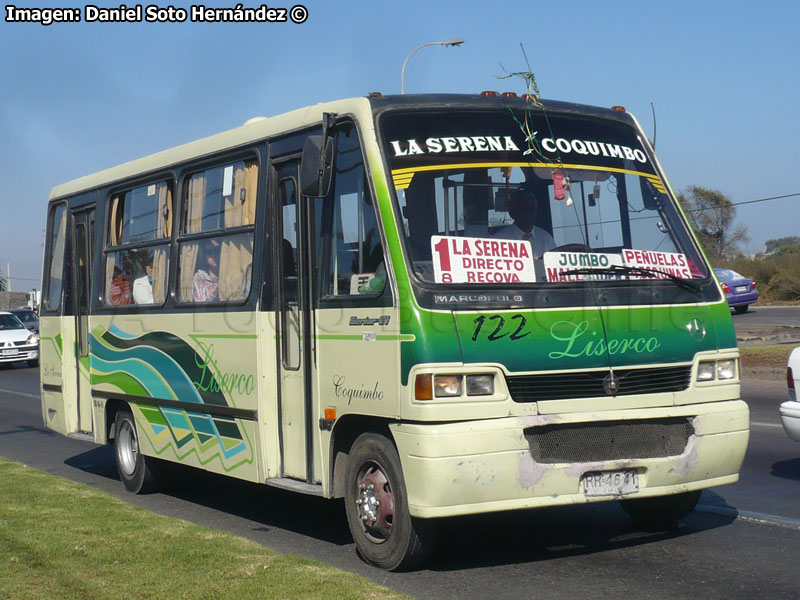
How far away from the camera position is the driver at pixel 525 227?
6941 mm

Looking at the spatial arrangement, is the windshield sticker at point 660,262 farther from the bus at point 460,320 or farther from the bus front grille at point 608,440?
the bus front grille at point 608,440

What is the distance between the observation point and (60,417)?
1196 cm

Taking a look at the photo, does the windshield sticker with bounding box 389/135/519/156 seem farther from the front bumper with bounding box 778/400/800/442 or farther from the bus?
the front bumper with bounding box 778/400/800/442

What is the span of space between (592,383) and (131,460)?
5.49m

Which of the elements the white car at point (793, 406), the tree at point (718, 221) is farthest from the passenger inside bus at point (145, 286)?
the tree at point (718, 221)

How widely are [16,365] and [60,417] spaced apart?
24.6 meters

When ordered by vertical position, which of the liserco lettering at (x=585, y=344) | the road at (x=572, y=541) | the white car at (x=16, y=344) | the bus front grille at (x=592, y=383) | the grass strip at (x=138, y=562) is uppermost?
the white car at (x=16, y=344)

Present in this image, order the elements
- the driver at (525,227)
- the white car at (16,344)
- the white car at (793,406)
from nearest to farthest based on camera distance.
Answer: the driver at (525,227) → the white car at (793,406) → the white car at (16,344)

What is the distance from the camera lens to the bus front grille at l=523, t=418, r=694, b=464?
6480mm

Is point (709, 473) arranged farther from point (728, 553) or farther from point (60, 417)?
point (60, 417)

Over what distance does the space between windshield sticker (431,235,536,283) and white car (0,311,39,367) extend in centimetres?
2750

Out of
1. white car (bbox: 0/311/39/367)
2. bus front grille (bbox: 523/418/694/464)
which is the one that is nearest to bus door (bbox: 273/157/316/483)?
bus front grille (bbox: 523/418/694/464)

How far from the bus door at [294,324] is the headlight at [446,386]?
1.41 meters

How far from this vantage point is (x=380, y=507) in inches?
266
